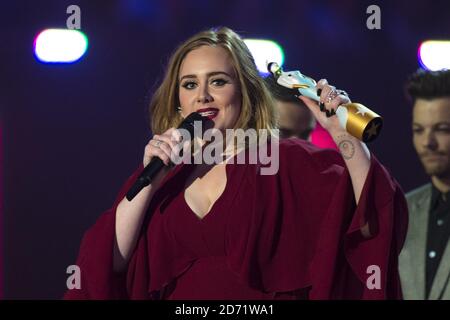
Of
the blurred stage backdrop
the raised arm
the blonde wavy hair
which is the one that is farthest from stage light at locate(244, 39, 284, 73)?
the raised arm

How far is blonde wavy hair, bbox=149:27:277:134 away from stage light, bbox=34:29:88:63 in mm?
1017

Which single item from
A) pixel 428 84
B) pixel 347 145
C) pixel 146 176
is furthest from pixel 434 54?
pixel 146 176

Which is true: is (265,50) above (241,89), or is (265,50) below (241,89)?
above

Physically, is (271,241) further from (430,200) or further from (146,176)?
(430,200)

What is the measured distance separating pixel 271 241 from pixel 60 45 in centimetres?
144

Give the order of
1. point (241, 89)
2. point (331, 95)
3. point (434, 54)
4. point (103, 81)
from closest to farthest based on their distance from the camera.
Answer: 1. point (331, 95)
2. point (241, 89)
3. point (103, 81)
4. point (434, 54)

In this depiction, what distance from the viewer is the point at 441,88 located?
9.93 ft

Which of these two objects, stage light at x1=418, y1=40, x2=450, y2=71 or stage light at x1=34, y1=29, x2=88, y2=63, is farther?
stage light at x1=418, y1=40, x2=450, y2=71

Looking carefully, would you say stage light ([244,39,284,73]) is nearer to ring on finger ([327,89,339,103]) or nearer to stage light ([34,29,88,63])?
stage light ([34,29,88,63])

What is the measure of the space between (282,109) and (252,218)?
1.17 meters

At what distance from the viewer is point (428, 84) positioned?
3068 mm

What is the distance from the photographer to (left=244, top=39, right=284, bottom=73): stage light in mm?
3061

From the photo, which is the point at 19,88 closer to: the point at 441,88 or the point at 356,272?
the point at 441,88

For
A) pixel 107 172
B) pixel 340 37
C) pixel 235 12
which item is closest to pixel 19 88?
pixel 107 172
